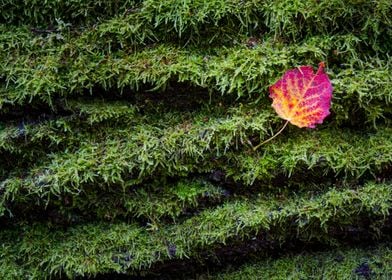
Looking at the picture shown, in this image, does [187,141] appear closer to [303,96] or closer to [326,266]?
[303,96]

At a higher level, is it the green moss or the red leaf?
the red leaf

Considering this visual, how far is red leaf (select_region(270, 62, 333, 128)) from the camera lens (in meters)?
1.75

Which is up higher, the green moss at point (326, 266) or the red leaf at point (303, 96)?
the red leaf at point (303, 96)

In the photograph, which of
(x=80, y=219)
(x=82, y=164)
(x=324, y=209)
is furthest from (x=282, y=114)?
(x=80, y=219)

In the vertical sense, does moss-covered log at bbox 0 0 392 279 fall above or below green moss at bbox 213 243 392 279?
above

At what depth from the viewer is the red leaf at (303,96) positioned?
175cm

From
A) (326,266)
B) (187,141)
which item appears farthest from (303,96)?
(326,266)

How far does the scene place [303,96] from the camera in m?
1.76

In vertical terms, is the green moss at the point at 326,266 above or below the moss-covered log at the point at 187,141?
below

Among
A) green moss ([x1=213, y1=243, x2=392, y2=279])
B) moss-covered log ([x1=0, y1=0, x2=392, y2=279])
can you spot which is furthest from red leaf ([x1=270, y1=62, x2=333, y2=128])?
green moss ([x1=213, y1=243, x2=392, y2=279])

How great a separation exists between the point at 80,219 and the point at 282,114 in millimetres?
950

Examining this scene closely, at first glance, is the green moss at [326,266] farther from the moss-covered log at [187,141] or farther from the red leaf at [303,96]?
the red leaf at [303,96]

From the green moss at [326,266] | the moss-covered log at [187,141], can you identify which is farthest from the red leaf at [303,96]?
the green moss at [326,266]

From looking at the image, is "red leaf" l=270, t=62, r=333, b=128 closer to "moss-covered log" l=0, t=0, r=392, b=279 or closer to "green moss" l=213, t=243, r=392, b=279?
"moss-covered log" l=0, t=0, r=392, b=279
